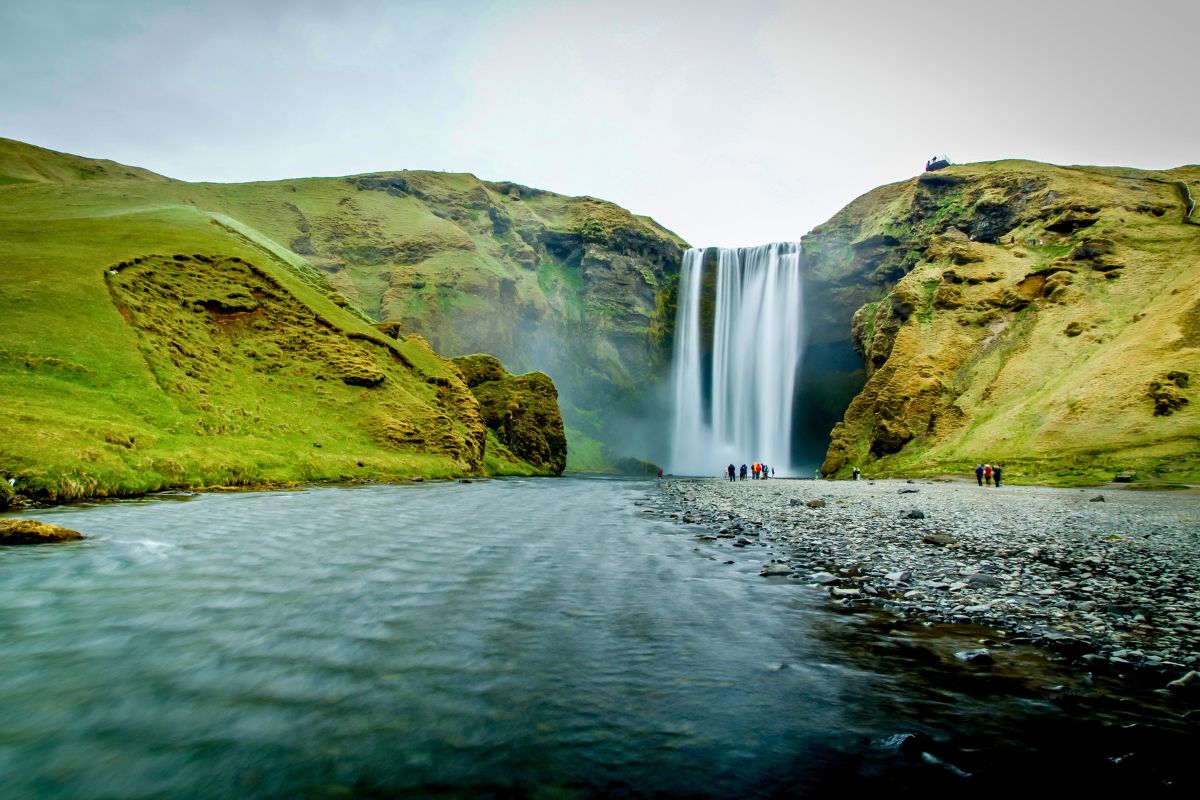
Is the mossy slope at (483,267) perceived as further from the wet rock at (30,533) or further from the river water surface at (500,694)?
the river water surface at (500,694)

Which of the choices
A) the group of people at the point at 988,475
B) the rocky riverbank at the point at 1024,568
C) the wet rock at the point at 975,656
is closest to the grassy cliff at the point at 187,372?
Result: the rocky riverbank at the point at 1024,568

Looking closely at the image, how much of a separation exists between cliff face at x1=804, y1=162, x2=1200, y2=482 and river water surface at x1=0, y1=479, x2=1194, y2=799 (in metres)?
42.4

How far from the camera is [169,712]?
4977 millimetres

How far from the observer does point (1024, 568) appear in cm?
1038

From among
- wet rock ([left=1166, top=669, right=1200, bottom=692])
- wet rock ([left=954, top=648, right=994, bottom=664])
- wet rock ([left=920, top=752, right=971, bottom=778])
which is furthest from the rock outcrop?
wet rock ([left=920, top=752, right=971, bottom=778])

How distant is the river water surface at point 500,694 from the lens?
12.9 feet

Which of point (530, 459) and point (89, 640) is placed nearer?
point (89, 640)

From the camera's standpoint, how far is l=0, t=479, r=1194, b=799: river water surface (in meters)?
3.94

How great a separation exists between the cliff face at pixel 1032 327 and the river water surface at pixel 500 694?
42405mm

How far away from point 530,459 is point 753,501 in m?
54.5

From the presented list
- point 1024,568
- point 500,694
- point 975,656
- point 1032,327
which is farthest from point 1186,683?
point 1032,327

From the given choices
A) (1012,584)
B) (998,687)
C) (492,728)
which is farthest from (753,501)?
(492,728)

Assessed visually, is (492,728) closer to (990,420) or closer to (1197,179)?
(990,420)

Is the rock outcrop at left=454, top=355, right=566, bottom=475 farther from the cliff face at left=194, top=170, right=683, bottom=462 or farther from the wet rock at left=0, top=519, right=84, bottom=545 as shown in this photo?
the wet rock at left=0, top=519, right=84, bottom=545
